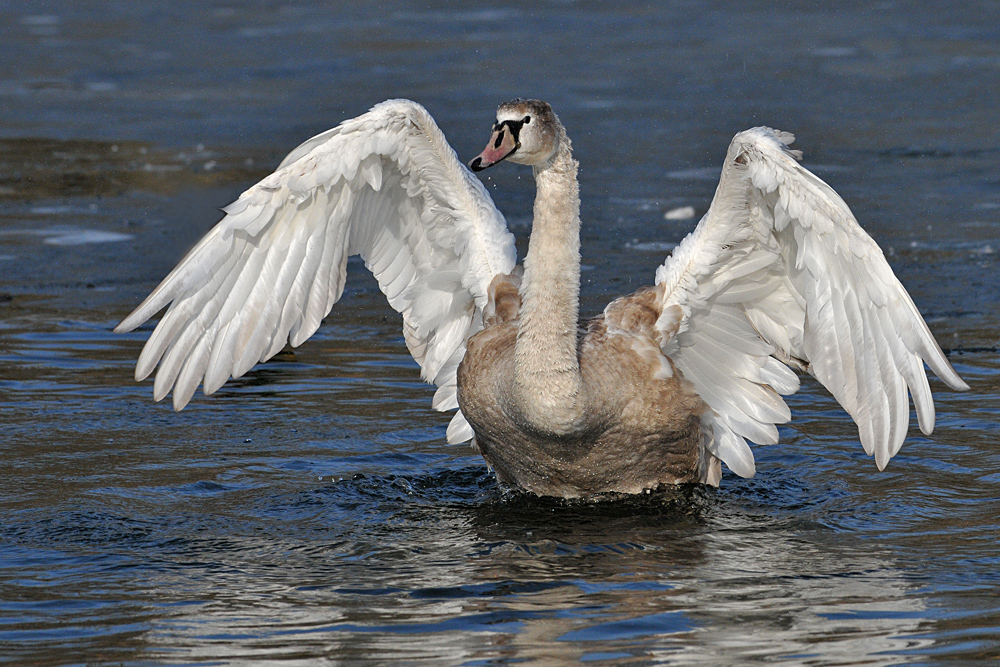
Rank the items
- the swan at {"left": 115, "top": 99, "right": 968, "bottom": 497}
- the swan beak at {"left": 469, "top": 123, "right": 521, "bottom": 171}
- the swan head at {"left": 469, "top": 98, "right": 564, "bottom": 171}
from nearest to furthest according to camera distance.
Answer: the swan beak at {"left": 469, "top": 123, "right": 521, "bottom": 171}
the swan head at {"left": 469, "top": 98, "right": 564, "bottom": 171}
the swan at {"left": 115, "top": 99, "right": 968, "bottom": 497}

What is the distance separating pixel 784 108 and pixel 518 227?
3.76m

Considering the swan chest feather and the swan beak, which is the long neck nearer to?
the swan chest feather

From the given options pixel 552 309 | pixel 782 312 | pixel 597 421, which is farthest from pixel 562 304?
pixel 782 312

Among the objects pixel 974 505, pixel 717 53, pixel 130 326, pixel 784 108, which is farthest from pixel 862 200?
pixel 130 326

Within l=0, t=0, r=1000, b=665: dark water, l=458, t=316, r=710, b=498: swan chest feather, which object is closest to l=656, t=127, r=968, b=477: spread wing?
l=458, t=316, r=710, b=498: swan chest feather

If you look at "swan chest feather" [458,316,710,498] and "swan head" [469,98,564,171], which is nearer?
"swan head" [469,98,564,171]

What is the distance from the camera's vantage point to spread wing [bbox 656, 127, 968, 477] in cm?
597

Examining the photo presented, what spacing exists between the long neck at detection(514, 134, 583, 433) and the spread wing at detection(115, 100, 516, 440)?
688 millimetres

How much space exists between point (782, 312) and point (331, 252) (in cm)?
224

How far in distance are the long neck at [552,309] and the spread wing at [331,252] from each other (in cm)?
69

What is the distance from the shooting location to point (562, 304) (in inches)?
251

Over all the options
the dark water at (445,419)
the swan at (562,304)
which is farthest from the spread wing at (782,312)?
the dark water at (445,419)

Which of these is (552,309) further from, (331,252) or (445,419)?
(445,419)

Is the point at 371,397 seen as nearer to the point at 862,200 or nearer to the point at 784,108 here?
the point at 862,200
